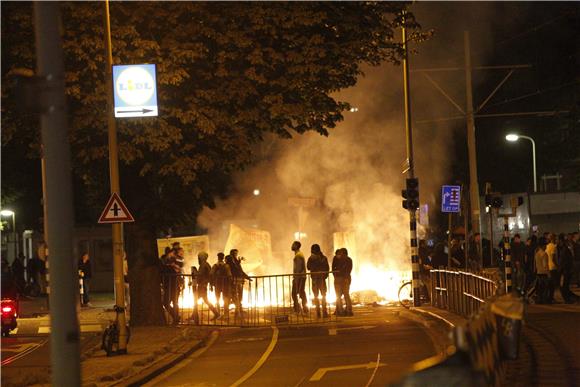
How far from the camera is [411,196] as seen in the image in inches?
999

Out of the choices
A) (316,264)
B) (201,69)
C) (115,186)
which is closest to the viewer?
(115,186)

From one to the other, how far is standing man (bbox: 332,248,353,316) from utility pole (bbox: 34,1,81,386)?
50.4 ft

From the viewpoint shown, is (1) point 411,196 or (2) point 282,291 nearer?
Result: (2) point 282,291

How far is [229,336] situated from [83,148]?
4889 millimetres

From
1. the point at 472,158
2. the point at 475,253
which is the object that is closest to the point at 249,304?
the point at 475,253

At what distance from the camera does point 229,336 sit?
19938 mm

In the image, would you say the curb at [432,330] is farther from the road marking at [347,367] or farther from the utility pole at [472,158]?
the utility pole at [472,158]

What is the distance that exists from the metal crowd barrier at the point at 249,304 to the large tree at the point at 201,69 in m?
2.61

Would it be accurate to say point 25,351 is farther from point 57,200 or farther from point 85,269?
point 85,269

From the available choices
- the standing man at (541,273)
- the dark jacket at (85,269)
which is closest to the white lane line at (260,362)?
the standing man at (541,273)

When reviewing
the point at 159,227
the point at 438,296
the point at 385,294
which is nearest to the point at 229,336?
the point at 159,227

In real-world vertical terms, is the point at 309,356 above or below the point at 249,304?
below

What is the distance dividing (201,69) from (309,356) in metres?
7.35

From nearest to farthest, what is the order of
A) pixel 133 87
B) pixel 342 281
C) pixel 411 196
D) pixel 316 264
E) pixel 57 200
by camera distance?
pixel 57 200 → pixel 133 87 → pixel 342 281 → pixel 316 264 → pixel 411 196
